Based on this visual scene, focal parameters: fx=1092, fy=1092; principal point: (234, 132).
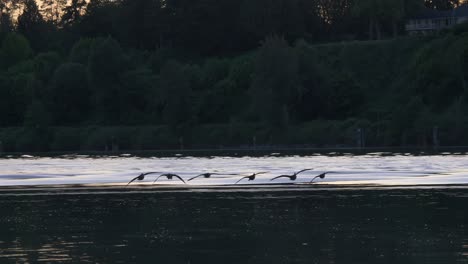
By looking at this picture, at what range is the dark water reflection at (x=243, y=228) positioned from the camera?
1187 inches

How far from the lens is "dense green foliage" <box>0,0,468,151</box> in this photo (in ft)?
490

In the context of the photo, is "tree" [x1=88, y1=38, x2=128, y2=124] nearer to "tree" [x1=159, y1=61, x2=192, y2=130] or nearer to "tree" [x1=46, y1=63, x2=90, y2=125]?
"tree" [x1=46, y1=63, x2=90, y2=125]

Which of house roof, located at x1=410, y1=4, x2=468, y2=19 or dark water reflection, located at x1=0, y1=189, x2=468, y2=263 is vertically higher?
house roof, located at x1=410, y1=4, x2=468, y2=19

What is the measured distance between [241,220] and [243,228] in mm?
2782

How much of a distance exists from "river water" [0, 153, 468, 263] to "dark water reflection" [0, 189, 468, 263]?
38mm

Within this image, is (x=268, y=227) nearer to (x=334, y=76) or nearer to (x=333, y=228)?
(x=333, y=228)

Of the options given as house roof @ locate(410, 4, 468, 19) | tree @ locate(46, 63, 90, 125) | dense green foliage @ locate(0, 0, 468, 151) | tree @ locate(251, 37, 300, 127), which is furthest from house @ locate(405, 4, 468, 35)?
tree @ locate(46, 63, 90, 125)

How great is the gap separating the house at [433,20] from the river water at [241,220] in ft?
396

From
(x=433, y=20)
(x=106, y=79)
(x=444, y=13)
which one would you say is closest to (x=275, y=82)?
(x=106, y=79)

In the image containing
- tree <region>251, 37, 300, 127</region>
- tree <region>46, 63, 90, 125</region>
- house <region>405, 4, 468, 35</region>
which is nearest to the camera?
tree <region>251, 37, 300, 127</region>

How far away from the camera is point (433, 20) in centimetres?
18712

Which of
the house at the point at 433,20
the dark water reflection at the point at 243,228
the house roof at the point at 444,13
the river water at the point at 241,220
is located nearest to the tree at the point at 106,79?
the house at the point at 433,20

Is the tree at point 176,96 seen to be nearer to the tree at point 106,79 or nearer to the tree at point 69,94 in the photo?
the tree at point 106,79

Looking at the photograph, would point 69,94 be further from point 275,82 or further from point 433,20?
point 433,20
